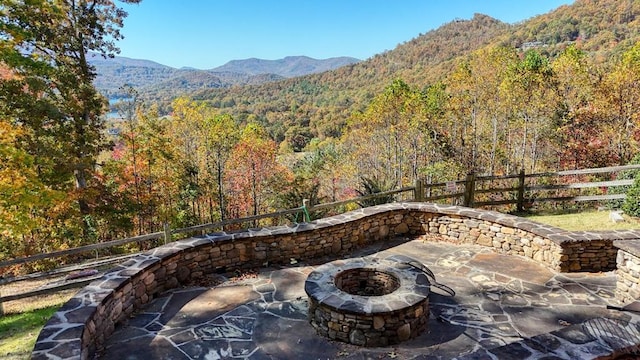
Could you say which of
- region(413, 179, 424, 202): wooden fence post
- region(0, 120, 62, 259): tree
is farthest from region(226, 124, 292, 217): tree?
region(413, 179, 424, 202): wooden fence post

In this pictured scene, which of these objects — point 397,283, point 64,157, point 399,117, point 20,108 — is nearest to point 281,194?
point 399,117

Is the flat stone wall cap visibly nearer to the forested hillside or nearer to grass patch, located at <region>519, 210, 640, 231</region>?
grass patch, located at <region>519, 210, 640, 231</region>

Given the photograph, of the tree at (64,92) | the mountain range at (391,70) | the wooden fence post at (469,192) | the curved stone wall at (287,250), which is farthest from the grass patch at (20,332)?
the mountain range at (391,70)

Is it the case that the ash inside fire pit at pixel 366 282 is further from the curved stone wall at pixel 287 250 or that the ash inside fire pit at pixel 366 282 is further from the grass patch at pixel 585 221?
the grass patch at pixel 585 221

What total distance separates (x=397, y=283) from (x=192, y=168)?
17.3 meters

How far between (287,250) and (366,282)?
157cm

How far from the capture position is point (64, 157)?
12211 millimetres

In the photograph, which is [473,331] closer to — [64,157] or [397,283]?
[397,283]

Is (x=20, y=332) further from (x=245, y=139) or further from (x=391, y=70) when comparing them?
(x=391, y=70)

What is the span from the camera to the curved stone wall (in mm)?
3680

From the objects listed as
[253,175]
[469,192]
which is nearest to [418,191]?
[469,192]

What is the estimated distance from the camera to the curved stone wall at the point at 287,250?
368cm

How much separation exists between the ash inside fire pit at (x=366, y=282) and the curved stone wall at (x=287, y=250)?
1399mm

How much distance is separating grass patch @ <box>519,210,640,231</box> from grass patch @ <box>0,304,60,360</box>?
30.9 ft
